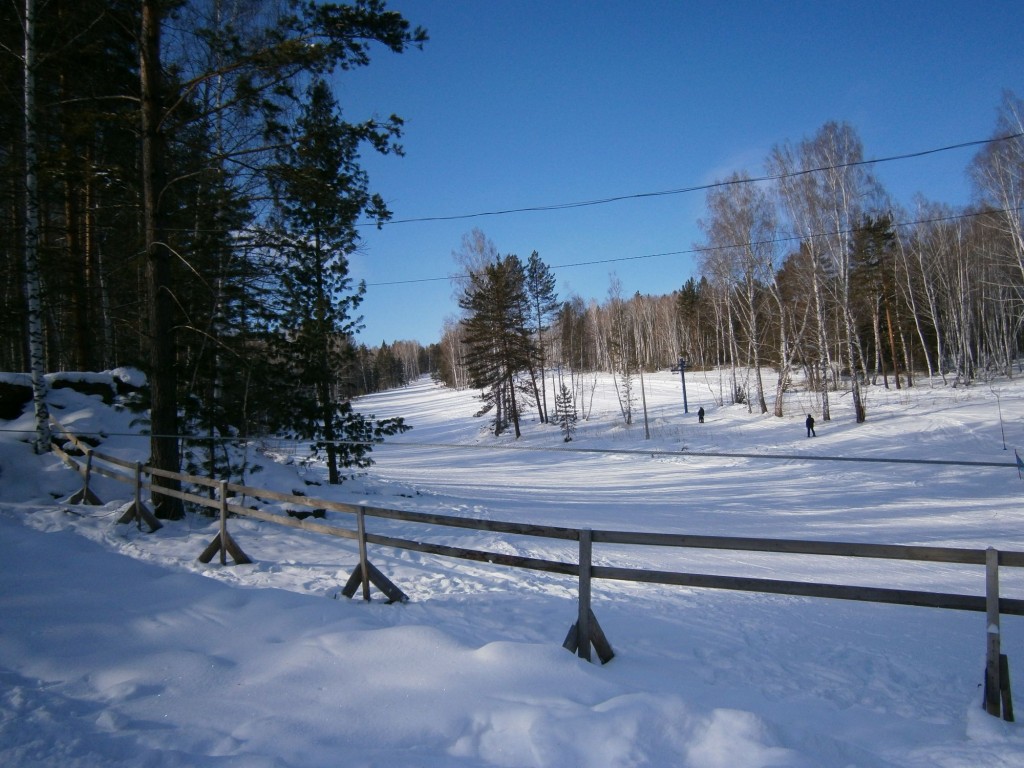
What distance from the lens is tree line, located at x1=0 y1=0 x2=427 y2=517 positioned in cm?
751

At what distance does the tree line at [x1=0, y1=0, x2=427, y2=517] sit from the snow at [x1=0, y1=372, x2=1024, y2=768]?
264 cm

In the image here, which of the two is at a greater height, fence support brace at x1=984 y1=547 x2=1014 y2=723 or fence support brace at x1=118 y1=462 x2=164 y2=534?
fence support brace at x1=118 y1=462 x2=164 y2=534

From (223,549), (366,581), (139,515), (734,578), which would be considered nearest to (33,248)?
(139,515)

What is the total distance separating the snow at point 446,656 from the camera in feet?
9.04

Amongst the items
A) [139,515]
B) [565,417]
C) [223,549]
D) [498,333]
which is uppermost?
[498,333]

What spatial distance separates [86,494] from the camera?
861 centimetres

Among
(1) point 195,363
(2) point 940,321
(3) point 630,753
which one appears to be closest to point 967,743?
(3) point 630,753

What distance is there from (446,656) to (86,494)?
330 inches

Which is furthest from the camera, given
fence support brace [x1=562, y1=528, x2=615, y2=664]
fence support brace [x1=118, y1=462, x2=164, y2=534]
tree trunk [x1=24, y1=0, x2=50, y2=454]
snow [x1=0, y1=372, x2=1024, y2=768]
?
tree trunk [x1=24, y1=0, x2=50, y2=454]

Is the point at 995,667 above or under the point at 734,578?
under

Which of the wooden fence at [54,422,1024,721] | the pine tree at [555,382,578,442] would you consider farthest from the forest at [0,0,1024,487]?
the pine tree at [555,382,578,442]

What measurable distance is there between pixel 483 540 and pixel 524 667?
605cm

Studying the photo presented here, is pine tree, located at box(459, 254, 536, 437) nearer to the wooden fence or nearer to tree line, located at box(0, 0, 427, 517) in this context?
tree line, located at box(0, 0, 427, 517)

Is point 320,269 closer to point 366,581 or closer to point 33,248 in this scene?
point 33,248
